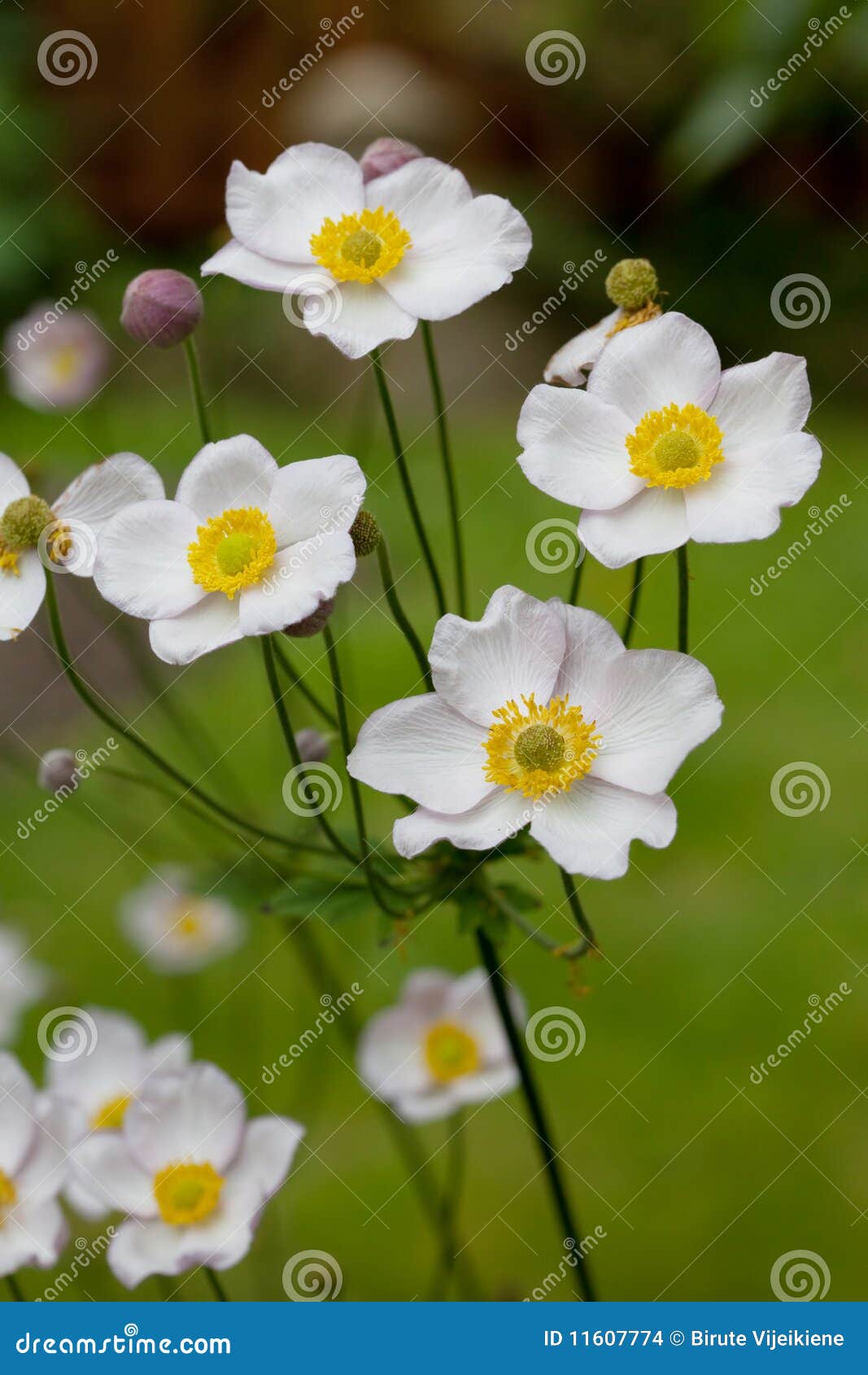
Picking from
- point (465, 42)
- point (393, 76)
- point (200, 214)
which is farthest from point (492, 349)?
point (200, 214)

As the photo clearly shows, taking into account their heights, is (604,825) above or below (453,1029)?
above

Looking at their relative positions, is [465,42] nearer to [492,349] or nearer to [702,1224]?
[492,349]

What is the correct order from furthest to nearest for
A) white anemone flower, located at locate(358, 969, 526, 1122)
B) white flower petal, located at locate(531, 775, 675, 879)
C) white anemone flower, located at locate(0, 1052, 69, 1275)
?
1. white anemone flower, located at locate(358, 969, 526, 1122)
2. white anemone flower, located at locate(0, 1052, 69, 1275)
3. white flower petal, located at locate(531, 775, 675, 879)

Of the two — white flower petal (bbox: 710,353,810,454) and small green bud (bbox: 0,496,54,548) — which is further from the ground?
white flower petal (bbox: 710,353,810,454)

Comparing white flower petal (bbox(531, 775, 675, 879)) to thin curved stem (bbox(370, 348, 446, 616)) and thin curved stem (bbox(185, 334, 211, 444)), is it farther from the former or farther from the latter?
thin curved stem (bbox(185, 334, 211, 444))

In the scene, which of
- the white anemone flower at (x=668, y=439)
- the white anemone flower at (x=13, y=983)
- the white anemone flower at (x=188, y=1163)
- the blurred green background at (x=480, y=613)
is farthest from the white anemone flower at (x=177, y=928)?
the white anemone flower at (x=668, y=439)

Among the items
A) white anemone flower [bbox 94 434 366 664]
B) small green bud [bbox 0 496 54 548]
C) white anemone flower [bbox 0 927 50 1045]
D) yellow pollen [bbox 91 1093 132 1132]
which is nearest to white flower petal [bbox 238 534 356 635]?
white anemone flower [bbox 94 434 366 664]

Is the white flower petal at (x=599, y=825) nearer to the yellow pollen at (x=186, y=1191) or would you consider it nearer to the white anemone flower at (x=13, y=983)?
the yellow pollen at (x=186, y=1191)
